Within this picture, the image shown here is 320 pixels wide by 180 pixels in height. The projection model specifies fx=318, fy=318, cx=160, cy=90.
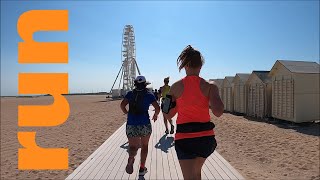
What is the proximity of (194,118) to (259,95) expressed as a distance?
63.0ft

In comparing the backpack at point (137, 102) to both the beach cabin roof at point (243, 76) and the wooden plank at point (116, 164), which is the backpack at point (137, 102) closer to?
the wooden plank at point (116, 164)

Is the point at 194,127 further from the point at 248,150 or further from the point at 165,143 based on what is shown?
the point at 248,150

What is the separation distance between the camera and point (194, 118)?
2779 millimetres

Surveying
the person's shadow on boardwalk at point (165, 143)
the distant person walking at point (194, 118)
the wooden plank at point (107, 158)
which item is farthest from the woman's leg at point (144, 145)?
the person's shadow on boardwalk at point (165, 143)

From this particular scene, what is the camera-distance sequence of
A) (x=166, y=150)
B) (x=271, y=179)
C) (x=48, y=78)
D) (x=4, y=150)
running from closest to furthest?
(x=271, y=179) < (x=166, y=150) < (x=48, y=78) < (x=4, y=150)

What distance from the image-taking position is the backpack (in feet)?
16.1

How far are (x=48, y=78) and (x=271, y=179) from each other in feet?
22.3

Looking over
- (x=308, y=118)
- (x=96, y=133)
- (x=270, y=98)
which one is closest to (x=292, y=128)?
(x=308, y=118)

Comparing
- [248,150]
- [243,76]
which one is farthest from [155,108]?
[243,76]

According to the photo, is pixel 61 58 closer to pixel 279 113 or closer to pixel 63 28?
pixel 63 28

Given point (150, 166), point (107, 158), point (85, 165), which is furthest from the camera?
point (107, 158)

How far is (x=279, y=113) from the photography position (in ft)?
59.5

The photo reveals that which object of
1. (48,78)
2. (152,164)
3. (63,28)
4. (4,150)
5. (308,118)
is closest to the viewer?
(152,164)

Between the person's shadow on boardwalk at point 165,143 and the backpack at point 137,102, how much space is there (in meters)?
3.08
